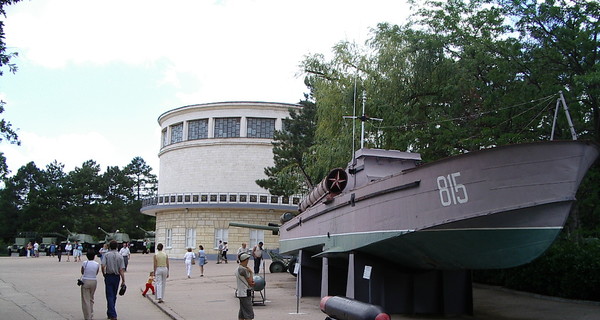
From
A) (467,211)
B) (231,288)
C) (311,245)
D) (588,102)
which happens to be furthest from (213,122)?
(467,211)

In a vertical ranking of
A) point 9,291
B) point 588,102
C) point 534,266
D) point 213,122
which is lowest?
point 9,291

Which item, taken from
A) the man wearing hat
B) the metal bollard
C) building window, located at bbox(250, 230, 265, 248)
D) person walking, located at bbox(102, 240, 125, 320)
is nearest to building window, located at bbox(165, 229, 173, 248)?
building window, located at bbox(250, 230, 265, 248)

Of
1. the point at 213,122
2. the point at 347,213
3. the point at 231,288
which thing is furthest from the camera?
the point at 213,122

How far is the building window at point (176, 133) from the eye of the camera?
47109 millimetres

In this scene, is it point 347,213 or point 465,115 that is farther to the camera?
point 465,115

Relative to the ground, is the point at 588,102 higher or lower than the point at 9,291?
higher

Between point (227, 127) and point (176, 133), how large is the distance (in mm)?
5880

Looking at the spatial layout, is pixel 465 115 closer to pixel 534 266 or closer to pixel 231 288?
pixel 534 266

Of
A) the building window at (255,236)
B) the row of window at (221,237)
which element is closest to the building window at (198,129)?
the row of window at (221,237)

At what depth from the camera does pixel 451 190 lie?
29.6 ft

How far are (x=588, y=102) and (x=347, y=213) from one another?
7337 mm

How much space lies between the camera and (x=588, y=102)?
13.9 m

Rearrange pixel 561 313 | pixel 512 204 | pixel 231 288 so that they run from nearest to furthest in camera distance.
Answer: pixel 512 204 < pixel 561 313 < pixel 231 288

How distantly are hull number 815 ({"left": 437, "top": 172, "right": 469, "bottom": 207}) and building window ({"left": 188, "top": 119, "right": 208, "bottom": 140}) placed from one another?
37.7 metres
